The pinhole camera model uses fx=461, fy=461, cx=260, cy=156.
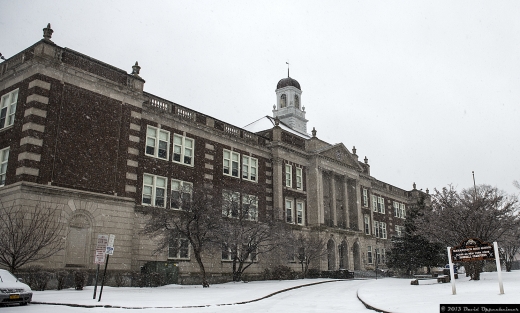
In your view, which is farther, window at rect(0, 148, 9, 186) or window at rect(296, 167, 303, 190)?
window at rect(296, 167, 303, 190)

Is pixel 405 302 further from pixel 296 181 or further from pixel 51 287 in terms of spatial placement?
pixel 296 181

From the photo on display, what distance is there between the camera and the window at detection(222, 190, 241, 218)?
3216 centimetres

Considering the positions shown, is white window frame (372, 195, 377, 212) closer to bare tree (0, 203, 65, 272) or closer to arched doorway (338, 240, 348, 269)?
arched doorway (338, 240, 348, 269)

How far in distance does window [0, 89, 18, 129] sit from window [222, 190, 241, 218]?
1440cm

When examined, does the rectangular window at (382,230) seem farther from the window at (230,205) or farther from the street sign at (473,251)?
the street sign at (473,251)

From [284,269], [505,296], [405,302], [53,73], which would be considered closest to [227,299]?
[405,302]

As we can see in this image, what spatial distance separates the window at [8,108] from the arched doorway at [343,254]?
36.6m

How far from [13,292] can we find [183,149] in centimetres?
2095

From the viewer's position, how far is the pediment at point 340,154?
52094 mm

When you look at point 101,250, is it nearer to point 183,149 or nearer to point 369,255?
point 183,149

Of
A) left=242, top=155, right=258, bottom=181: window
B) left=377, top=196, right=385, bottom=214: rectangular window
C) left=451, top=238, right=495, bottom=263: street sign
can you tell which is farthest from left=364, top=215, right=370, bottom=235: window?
left=451, top=238, right=495, bottom=263: street sign

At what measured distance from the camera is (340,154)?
55.0 meters

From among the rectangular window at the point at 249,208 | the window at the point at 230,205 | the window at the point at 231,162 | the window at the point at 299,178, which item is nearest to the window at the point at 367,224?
the window at the point at 299,178

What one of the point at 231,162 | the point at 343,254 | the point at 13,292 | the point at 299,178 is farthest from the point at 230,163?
the point at 13,292
